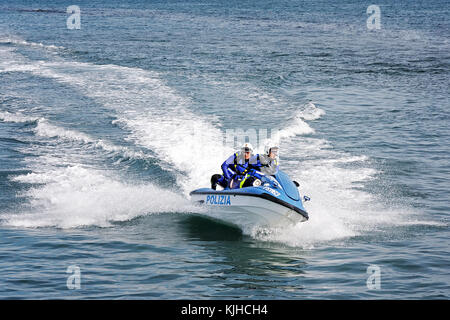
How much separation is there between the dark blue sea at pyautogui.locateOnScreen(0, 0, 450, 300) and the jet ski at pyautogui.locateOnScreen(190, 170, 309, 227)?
0.35 m

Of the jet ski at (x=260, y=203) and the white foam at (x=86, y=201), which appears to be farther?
the white foam at (x=86, y=201)

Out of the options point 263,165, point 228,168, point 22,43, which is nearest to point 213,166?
point 228,168

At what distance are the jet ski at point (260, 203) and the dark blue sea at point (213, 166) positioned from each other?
1.15ft

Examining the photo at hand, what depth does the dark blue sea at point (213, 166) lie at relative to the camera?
34.3ft

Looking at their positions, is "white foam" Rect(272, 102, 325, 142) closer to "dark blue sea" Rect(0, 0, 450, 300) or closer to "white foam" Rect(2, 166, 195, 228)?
"dark blue sea" Rect(0, 0, 450, 300)

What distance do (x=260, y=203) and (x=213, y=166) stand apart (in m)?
5.82

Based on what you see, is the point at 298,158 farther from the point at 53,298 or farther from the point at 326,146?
the point at 53,298

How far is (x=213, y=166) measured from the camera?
58.0 ft

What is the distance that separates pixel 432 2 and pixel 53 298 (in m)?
78.2

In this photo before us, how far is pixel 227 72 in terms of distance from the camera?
102 ft

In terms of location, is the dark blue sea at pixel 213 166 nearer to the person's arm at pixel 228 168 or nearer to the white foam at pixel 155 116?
the white foam at pixel 155 116

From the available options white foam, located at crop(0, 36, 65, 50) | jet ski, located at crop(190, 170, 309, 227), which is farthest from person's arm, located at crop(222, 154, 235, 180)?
white foam, located at crop(0, 36, 65, 50)

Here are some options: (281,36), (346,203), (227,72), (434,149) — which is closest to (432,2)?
(281,36)

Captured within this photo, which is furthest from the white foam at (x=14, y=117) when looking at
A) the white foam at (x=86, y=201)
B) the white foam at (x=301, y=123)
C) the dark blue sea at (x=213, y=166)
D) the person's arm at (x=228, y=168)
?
the person's arm at (x=228, y=168)
